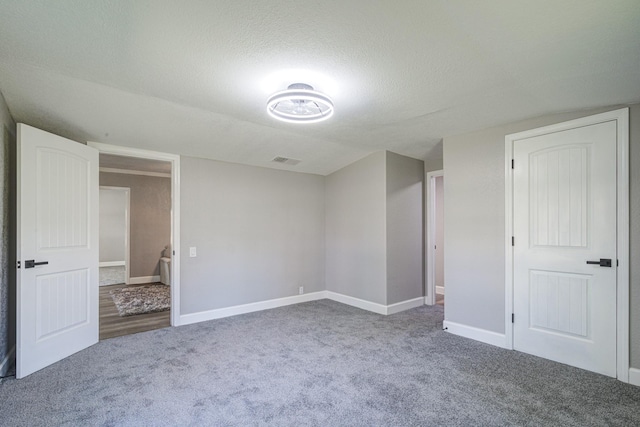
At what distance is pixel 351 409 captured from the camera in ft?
7.47

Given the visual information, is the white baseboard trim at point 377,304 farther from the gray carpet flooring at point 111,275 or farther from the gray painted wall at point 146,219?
the gray carpet flooring at point 111,275

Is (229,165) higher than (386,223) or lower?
higher

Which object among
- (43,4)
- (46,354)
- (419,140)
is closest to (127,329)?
(46,354)

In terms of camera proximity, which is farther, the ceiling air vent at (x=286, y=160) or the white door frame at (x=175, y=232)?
the ceiling air vent at (x=286, y=160)

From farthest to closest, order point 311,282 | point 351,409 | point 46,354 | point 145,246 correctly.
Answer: point 145,246
point 311,282
point 46,354
point 351,409

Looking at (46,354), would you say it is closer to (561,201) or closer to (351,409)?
(351,409)

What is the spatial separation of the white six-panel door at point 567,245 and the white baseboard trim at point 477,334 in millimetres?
141

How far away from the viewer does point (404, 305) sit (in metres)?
4.94

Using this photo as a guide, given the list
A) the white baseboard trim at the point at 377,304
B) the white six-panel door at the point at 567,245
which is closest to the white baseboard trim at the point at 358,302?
the white baseboard trim at the point at 377,304

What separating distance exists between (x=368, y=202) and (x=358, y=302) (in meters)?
1.60

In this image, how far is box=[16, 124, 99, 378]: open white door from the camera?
279cm

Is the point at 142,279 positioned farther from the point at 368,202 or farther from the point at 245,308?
the point at 368,202

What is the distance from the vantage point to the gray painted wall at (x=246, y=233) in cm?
439

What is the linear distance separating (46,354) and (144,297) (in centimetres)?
289
